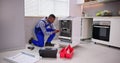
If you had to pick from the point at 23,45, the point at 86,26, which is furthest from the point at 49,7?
the point at 23,45

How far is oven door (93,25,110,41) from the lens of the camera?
3328 millimetres

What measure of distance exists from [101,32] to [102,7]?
109 cm

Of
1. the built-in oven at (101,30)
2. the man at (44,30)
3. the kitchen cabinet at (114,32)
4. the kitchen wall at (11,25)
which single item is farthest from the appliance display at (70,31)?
the kitchen wall at (11,25)

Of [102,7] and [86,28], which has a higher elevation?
[102,7]

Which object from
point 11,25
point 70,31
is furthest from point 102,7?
point 11,25

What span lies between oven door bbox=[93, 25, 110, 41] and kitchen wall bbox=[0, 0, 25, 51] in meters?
2.06

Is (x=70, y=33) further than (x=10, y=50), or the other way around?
(x=70, y=33)

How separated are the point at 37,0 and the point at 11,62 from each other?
92.2 inches

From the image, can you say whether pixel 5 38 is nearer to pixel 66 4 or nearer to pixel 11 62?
pixel 11 62

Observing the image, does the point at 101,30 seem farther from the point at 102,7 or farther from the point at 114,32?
the point at 102,7

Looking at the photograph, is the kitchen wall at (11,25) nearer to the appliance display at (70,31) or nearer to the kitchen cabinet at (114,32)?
the appliance display at (70,31)

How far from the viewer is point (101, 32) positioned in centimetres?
352

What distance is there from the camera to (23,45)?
2.95 meters

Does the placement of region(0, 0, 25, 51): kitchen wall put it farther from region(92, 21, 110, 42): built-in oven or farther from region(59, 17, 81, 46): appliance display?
region(92, 21, 110, 42): built-in oven
